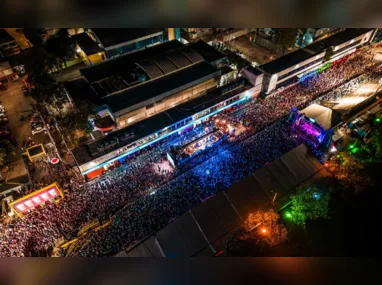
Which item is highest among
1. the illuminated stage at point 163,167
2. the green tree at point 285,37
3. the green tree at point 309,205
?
the green tree at point 285,37

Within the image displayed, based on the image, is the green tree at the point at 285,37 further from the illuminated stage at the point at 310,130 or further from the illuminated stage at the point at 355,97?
the illuminated stage at the point at 310,130

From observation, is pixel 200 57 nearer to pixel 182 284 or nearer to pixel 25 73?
pixel 25 73

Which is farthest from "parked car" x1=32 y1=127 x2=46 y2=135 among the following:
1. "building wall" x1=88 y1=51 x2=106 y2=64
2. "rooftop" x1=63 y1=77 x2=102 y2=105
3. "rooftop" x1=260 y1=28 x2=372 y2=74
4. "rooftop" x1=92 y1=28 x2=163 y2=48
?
"rooftop" x1=260 y1=28 x2=372 y2=74

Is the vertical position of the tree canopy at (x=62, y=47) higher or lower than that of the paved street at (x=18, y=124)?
higher

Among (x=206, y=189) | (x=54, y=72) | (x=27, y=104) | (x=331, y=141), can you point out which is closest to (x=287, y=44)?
(x=331, y=141)

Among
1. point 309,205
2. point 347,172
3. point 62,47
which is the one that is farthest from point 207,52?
point 309,205

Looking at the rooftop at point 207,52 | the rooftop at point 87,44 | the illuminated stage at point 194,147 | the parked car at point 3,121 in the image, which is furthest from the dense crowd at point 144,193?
the rooftop at point 87,44
